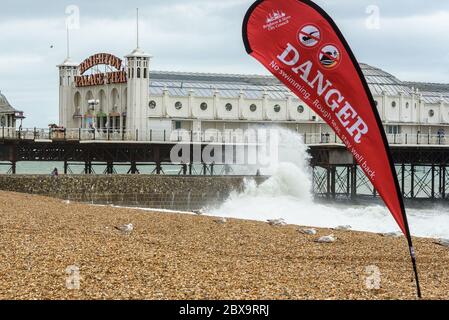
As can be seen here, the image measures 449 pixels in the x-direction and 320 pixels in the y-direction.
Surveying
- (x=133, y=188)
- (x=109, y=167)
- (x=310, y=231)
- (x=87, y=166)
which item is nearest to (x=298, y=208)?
(x=133, y=188)

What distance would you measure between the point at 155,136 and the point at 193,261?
40.1 meters

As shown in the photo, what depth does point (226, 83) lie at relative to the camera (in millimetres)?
64625

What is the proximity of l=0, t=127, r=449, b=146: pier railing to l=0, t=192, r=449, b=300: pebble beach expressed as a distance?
27156mm

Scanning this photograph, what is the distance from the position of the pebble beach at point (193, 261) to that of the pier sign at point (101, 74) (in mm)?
33592

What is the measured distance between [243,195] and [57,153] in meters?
13.4

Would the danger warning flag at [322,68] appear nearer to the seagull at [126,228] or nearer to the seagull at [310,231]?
the seagull at [126,228]

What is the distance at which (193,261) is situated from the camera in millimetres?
15680

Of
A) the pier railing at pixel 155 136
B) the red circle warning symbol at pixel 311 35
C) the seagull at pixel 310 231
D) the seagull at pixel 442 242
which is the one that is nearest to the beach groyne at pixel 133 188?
the pier railing at pixel 155 136

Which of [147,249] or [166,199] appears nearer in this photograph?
[147,249]

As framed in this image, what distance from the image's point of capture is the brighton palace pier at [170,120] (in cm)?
5203

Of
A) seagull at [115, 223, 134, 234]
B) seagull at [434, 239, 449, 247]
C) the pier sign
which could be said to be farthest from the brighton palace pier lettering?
seagull at [115, 223, 134, 234]

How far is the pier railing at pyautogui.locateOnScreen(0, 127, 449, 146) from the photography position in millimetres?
50719
